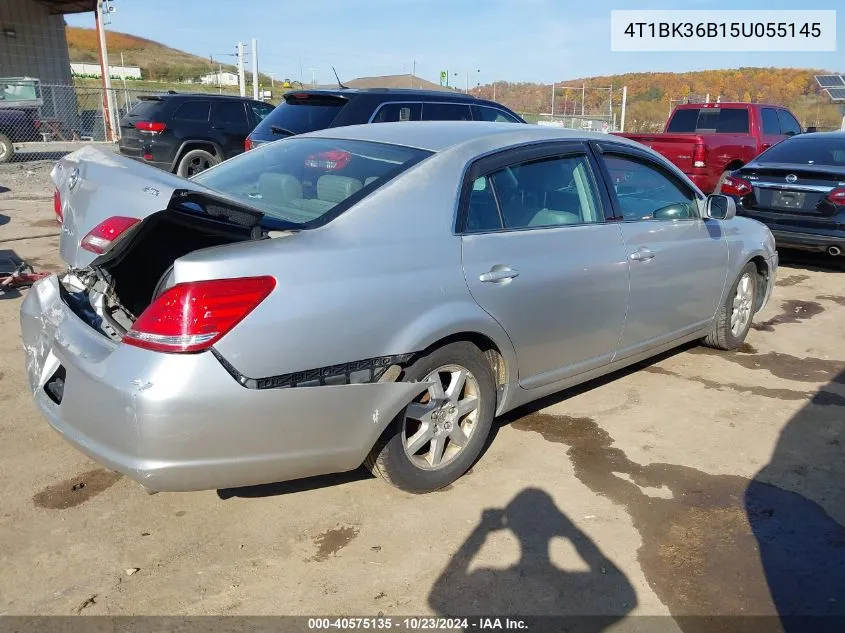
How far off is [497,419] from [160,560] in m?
1.97

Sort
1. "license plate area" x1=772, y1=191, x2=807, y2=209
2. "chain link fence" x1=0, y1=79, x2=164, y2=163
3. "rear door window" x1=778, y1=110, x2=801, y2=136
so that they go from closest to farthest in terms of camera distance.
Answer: "license plate area" x1=772, y1=191, x2=807, y2=209
"rear door window" x1=778, y1=110, x2=801, y2=136
"chain link fence" x1=0, y1=79, x2=164, y2=163

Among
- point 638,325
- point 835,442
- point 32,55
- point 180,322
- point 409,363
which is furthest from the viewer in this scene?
point 32,55

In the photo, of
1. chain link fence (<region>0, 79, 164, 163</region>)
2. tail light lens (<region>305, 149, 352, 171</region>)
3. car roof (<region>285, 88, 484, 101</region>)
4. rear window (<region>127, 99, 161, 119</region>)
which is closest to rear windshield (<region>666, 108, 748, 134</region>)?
car roof (<region>285, 88, 484, 101</region>)

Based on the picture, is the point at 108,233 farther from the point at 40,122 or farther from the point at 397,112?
the point at 40,122

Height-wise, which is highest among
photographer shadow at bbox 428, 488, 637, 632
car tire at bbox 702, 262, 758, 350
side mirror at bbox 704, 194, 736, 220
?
side mirror at bbox 704, 194, 736, 220

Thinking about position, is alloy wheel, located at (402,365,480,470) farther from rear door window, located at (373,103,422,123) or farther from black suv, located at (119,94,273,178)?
black suv, located at (119,94,273,178)

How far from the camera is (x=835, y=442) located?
384cm

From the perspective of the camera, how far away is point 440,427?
319 centimetres

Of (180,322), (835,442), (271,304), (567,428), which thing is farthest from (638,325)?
(180,322)

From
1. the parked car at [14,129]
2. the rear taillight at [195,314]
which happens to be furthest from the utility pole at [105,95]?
the rear taillight at [195,314]

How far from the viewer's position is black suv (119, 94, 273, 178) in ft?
37.7

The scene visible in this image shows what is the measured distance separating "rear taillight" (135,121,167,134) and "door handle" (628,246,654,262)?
956 centimetres

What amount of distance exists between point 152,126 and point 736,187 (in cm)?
876

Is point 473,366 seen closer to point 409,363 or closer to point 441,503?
point 409,363
